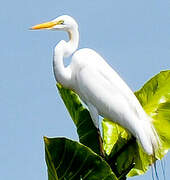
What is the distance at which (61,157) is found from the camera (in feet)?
9.60

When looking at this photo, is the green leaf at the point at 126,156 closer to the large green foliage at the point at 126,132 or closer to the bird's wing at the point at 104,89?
the large green foliage at the point at 126,132

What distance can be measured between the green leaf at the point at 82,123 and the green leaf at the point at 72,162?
898 millimetres

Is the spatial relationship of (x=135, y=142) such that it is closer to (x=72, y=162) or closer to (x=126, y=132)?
(x=126, y=132)

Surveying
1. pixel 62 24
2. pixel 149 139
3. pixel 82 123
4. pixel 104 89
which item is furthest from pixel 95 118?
pixel 62 24

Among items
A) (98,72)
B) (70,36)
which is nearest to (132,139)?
(98,72)

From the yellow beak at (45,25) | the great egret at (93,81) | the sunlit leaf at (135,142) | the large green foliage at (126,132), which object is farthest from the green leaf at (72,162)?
the yellow beak at (45,25)

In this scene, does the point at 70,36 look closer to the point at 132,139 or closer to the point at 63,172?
the point at 132,139

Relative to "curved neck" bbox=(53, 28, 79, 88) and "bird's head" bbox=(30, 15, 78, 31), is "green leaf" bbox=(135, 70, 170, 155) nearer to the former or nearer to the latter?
"curved neck" bbox=(53, 28, 79, 88)

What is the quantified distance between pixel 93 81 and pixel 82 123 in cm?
29

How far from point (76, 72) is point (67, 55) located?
0.40ft

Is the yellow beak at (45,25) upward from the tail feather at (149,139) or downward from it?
upward

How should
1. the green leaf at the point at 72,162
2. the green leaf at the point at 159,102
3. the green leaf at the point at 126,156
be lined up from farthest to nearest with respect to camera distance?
the green leaf at the point at 159,102
the green leaf at the point at 126,156
the green leaf at the point at 72,162

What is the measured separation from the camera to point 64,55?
4012 millimetres

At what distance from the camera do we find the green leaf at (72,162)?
9.39ft
